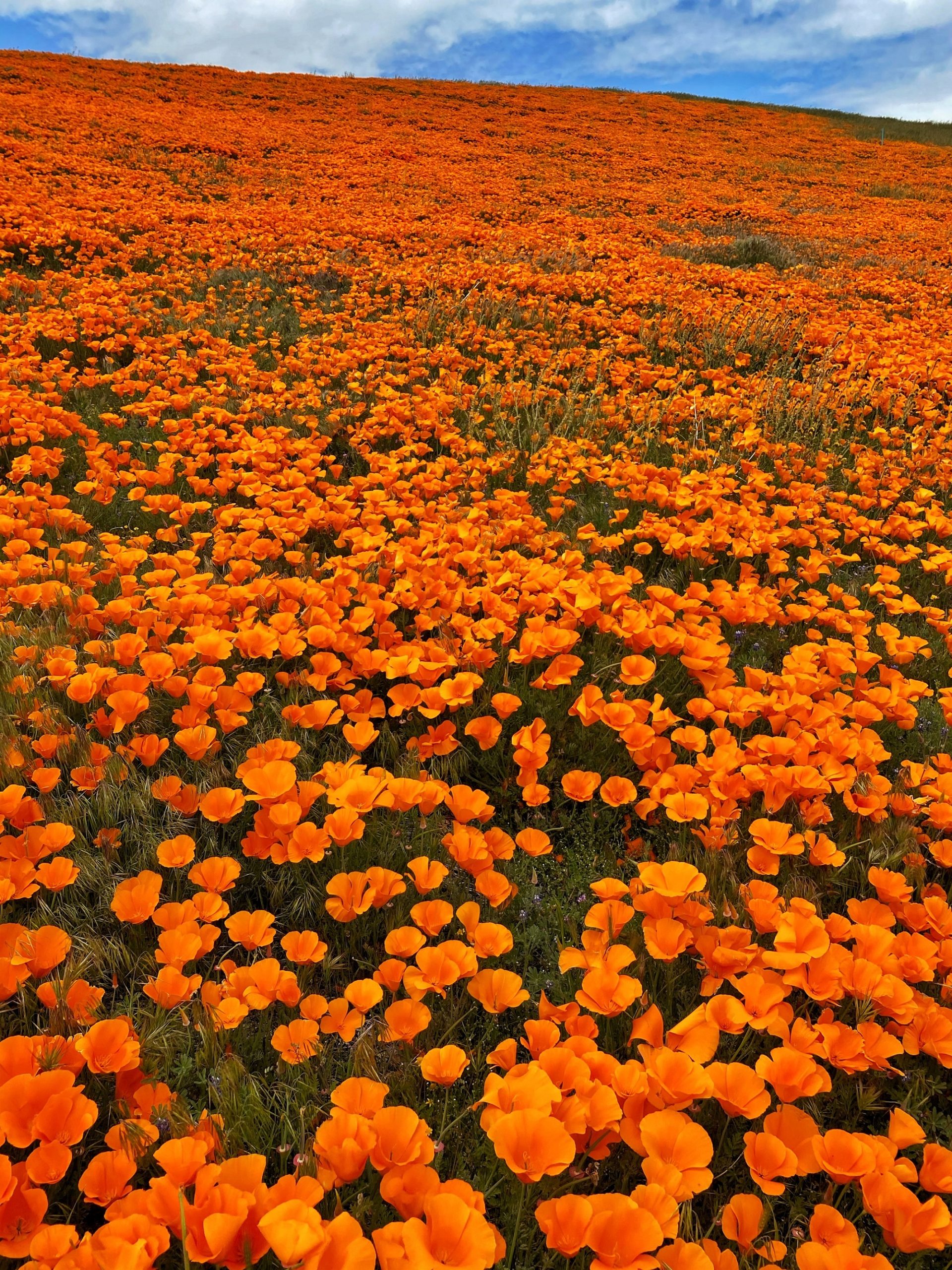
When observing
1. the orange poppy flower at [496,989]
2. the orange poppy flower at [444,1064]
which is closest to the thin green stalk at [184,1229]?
the orange poppy flower at [444,1064]

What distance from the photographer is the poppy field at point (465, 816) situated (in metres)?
1.35

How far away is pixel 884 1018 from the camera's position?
1.88 m

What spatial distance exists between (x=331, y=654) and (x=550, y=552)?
1.51 m

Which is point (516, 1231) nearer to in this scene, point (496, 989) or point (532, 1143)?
point (532, 1143)

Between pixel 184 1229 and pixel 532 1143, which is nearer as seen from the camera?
pixel 184 1229

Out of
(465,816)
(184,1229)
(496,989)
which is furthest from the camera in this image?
(465,816)

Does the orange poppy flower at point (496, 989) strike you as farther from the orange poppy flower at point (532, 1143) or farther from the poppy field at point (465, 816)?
the orange poppy flower at point (532, 1143)

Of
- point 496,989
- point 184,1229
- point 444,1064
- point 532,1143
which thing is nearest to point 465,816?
point 496,989

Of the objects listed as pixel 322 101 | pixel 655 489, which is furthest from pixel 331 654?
pixel 322 101

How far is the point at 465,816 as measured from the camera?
2.18m

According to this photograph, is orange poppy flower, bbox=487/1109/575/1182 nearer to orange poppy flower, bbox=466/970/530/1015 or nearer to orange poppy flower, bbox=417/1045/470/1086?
orange poppy flower, bbox=417/1045/470/1086

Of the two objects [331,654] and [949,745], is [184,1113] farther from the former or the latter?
[949,745]

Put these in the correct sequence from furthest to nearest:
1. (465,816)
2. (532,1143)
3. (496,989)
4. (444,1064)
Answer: (465,816), (496,989), (444,1064), (532,1143)

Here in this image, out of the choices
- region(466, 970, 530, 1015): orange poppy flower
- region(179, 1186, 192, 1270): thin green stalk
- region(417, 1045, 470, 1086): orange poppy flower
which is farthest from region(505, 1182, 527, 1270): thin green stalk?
region(179, 1186, 192, 1270): thin green stalk
